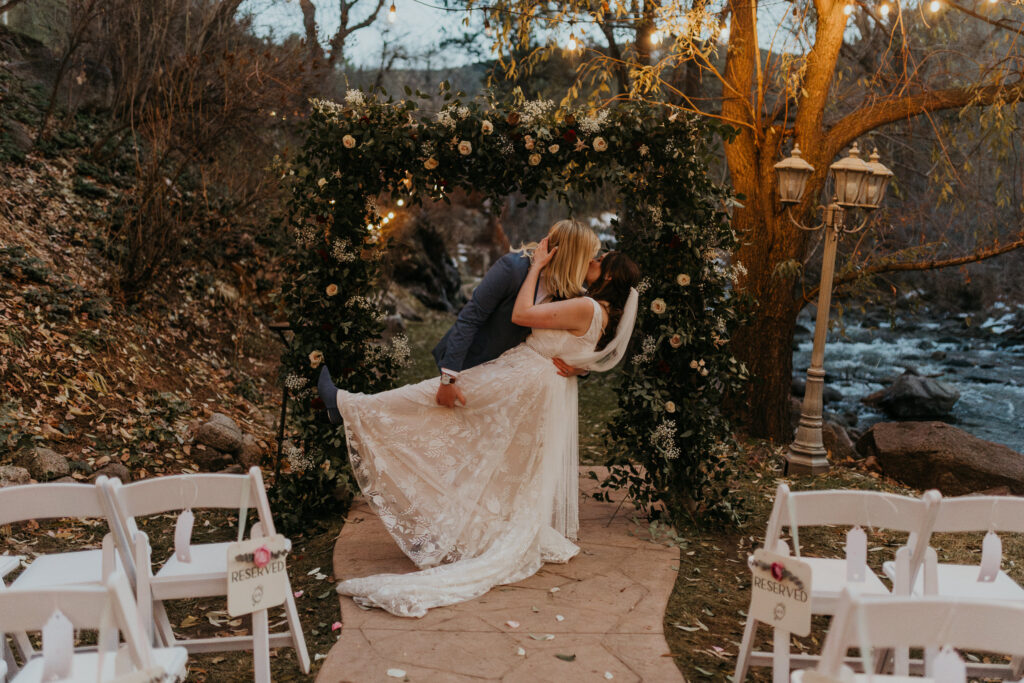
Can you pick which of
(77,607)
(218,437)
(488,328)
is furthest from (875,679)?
(218,437)

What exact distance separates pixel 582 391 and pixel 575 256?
23.8ft

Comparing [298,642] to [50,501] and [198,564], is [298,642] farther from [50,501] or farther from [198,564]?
[50,501]

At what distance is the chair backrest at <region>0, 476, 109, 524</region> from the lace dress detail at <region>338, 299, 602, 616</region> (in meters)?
1.86

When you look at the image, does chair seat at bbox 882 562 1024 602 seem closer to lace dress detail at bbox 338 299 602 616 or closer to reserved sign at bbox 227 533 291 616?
lace dress detail at bbox 338 299 602 616

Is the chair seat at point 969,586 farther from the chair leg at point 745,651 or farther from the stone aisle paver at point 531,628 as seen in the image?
the stone aisle paver at point 531,628

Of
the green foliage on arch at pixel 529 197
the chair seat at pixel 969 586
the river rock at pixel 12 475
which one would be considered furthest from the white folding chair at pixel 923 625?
the river rock at pixel 12 475

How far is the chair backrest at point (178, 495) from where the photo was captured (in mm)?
3084

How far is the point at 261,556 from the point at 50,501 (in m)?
0.80

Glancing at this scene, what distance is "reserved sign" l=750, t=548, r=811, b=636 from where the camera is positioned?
2.65 meters

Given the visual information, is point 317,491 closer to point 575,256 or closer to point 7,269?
point 575,256

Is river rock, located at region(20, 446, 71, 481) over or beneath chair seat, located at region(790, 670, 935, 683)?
beneath

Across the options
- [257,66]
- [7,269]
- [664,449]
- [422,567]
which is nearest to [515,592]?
[422,567]

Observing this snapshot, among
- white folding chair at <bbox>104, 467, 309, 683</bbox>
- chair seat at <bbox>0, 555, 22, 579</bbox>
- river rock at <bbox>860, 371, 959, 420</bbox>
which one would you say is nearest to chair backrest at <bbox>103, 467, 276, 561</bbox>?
white folding chair at <bbox>104, 467, 309, 683</bbox>

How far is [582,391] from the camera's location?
1191 cm
